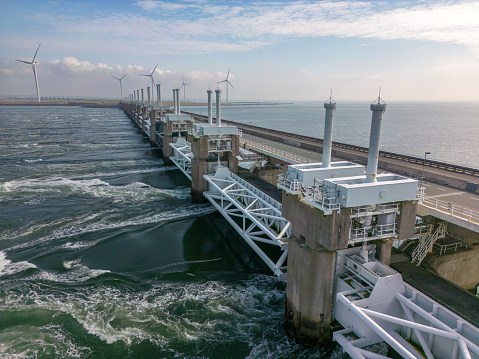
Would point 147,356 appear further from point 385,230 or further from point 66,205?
point 66,205

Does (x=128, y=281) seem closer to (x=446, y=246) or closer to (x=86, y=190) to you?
(x=446, y=246)

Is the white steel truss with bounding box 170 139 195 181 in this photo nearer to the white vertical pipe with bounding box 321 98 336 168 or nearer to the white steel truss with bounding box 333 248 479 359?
the white vertical pipe with bounding box 321 98 336 168

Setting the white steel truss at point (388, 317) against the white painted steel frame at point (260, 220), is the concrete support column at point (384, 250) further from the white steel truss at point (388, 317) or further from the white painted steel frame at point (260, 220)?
the white painted steel frame at point (260, 220)

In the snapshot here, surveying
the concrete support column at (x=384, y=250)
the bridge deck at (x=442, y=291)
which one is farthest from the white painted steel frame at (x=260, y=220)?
the bridge deck at (x=442, y=291)

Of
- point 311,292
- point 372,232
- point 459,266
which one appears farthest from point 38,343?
point 459,266

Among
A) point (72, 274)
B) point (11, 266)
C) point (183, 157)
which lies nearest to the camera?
point (72, 274)

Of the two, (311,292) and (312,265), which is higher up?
(312,265)

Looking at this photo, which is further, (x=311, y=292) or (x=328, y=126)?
(x=328, y=126)

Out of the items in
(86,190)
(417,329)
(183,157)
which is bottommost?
(86,190)
